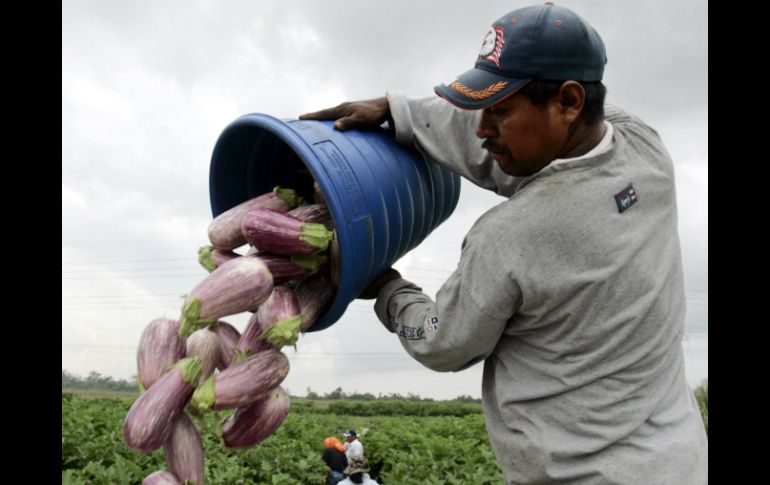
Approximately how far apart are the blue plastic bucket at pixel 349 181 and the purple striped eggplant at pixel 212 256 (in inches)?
9.9

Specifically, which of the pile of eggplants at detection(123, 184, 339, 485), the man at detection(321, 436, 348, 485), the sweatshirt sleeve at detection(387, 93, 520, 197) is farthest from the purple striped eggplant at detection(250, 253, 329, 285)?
the man at detection(321, 436, 348, 485)

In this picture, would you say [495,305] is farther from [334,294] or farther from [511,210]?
[334,294]

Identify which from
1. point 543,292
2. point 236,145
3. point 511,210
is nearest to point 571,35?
point 511,210

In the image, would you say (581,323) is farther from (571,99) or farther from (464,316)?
(571,99)

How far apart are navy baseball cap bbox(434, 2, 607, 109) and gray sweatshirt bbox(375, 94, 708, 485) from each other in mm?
223

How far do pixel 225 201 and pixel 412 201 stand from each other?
26.3 inches

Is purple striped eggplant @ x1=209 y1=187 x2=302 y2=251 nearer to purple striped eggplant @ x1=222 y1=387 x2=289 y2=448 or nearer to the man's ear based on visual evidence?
purple striped eggplant @ x1=222 y1=387 x2=289 y2=448

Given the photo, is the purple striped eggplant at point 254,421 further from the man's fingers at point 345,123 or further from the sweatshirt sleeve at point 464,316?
the man's fingers at point 345,123

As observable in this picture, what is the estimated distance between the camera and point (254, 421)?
2127 millimetres

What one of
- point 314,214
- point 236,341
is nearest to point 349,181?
point 314,214

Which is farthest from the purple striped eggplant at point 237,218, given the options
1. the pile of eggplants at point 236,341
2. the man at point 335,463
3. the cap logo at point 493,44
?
the man at point 335,463

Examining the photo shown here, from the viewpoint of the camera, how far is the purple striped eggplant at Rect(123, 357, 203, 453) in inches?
76.7

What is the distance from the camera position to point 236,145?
252 centimetres

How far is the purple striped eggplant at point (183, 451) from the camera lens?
204cm
